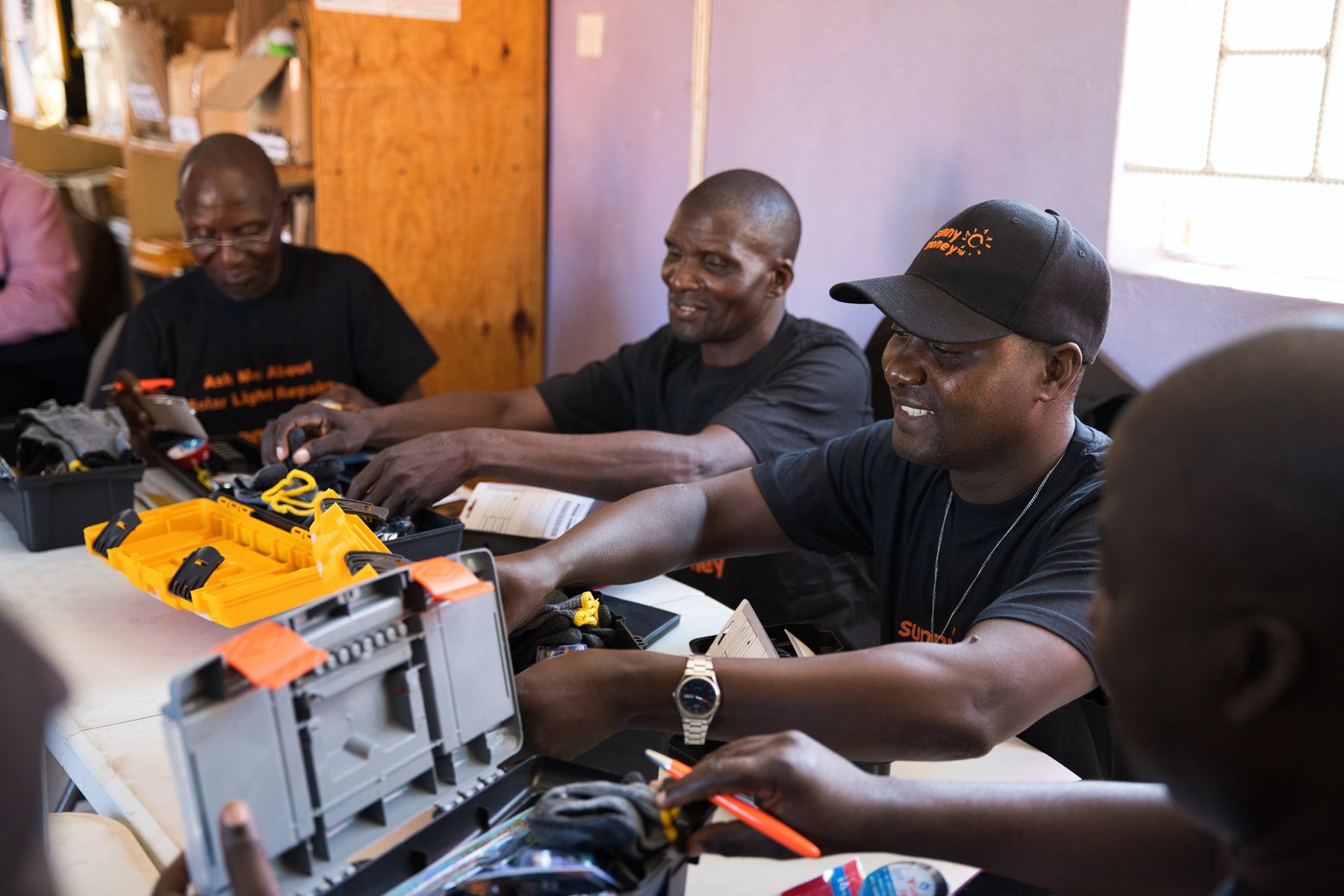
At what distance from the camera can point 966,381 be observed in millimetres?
1703

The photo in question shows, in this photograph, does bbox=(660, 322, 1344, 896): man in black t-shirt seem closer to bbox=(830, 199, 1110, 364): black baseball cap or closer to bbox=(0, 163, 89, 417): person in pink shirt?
bbox=(830, 199, 1110, 364): black baseball cap

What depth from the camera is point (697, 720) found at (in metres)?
1.30

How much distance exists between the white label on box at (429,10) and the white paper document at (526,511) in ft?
7.09

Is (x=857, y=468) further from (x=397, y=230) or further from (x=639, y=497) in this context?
(x=397, y=230)

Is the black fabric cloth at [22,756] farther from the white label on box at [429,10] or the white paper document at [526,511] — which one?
the white label on box at [429,10]

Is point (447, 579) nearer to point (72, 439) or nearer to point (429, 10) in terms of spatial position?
point (72, 439)

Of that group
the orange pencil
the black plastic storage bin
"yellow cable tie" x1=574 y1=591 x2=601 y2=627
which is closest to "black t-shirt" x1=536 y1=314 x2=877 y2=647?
"yellow cable tie" x1=574 y1=591 x2=601 y2=627

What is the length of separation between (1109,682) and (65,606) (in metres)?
1.76

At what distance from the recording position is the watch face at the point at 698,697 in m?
1.30

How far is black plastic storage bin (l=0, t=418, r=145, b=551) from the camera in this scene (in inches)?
84.5

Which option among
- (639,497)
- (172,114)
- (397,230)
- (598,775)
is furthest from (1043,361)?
(172,114)

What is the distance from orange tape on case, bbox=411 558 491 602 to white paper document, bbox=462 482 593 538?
3.22ft

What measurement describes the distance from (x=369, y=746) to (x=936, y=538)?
1.11m

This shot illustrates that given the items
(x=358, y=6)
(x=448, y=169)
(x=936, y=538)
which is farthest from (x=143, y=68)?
(x=936, y=538)
